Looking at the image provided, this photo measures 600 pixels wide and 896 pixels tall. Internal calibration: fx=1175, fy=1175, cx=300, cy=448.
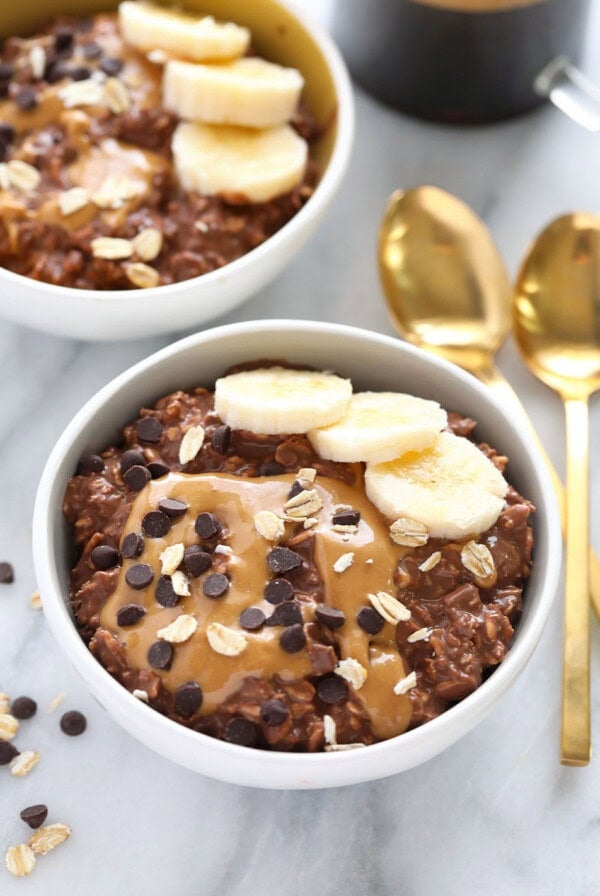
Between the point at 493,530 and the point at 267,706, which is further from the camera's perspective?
the point at 493,530

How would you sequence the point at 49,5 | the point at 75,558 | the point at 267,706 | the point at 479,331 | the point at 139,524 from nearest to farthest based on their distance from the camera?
the point at 267,706 < the point at 139,524 < the point at 75,558 < the point at 479,331 < the point at 49,5

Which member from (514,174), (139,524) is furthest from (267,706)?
(514,174)

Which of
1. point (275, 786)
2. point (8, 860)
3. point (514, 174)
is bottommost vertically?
point (8, 860)

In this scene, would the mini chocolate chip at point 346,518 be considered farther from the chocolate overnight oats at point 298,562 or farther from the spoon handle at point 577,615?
the spoon handle at point 577,615

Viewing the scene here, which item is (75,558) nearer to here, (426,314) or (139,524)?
(139,524)

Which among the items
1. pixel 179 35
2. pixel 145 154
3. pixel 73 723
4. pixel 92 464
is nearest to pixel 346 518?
pixel 92 464

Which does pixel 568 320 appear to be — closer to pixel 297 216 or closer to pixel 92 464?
pixel 297 216

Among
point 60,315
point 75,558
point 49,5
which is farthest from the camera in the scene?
point 49,5
